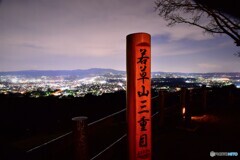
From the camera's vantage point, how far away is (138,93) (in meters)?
3.53

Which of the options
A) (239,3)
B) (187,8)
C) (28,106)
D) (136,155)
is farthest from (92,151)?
(187,8)

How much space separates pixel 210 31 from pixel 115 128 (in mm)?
8343

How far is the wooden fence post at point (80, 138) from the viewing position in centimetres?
296

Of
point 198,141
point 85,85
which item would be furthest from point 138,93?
point 85,85

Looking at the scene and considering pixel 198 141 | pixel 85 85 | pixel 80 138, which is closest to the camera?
pixel 80 138

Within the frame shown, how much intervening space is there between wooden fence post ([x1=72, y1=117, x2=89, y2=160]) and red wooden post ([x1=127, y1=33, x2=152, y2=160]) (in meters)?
0.95

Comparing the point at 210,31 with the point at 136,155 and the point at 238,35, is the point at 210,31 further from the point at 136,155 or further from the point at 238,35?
the point at 136,155

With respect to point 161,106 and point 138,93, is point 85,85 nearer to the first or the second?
point 161,106

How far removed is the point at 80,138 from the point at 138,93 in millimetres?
1283

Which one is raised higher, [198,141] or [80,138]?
[80,138]

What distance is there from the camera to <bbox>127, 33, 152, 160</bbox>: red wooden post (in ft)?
11.6

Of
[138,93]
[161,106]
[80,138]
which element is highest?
[138,93]

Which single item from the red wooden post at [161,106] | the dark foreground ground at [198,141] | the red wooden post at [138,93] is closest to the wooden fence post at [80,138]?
the red wooden post at [138,93]

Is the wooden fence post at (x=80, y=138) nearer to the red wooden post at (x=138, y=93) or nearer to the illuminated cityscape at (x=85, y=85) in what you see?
the red wooden post at (x=138, y=93)
